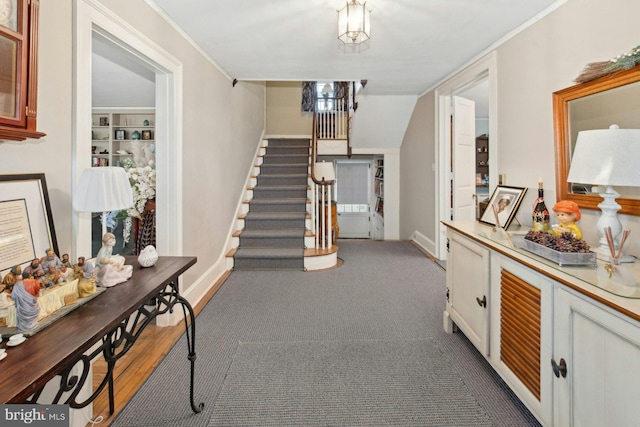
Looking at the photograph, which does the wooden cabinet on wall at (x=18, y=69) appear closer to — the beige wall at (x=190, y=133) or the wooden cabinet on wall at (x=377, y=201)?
the beige wall at (x=190, y=133)

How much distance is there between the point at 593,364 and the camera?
1090 millimetres

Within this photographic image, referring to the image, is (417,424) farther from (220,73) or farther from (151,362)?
(220,73)

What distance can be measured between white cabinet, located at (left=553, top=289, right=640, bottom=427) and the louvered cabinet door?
0.55 m

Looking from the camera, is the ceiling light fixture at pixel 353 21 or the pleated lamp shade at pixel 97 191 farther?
the ceiling light fixture at pixel 353 21

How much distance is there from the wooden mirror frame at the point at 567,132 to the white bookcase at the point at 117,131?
19.9 feet

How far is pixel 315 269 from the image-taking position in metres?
3.93

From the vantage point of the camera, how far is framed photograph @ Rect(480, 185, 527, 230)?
2.28 m

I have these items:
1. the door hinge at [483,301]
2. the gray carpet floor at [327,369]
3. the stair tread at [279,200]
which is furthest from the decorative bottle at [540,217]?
the stair tread at [279,200]

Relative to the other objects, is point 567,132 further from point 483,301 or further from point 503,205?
point 483,301

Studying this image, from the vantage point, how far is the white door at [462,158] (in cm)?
409

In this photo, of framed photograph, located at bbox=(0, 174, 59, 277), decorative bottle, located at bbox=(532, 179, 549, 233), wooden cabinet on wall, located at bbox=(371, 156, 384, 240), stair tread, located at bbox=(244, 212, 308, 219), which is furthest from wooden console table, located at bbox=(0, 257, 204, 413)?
wooden cabinet on wall, located at bbox=(371, 156, 384, 240)

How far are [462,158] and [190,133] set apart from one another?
10.8ft

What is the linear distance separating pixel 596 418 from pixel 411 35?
269 centimetres
